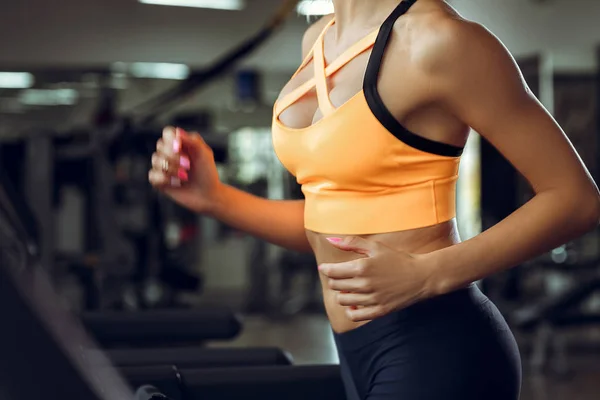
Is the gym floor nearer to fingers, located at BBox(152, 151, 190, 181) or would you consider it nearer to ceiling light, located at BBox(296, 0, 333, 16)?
ceiling light, located at BBox(296, 0, 333, 16)

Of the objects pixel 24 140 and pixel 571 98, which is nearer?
pixel 24 140

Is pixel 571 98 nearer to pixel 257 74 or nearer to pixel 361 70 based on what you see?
pixel 257 74

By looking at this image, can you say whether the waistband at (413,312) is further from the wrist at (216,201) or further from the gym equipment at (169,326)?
the gym equipment at (169,326)

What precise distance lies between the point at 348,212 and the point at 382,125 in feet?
0.40

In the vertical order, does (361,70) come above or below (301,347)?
above

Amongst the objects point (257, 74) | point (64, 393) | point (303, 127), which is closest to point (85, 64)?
point (257, 74)

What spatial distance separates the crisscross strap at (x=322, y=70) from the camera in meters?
0.98

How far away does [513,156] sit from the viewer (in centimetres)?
90

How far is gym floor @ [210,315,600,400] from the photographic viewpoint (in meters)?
4.10

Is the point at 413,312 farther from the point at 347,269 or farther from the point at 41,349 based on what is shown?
the point at 41,349

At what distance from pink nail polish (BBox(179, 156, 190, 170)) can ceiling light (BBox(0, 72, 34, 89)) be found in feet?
33.9

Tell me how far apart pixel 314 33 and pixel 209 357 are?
0.74m

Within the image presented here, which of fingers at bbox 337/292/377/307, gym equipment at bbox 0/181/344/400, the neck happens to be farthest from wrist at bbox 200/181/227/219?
gym equipment at bbox 0/181/344/400

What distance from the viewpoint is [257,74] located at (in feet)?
31.4
